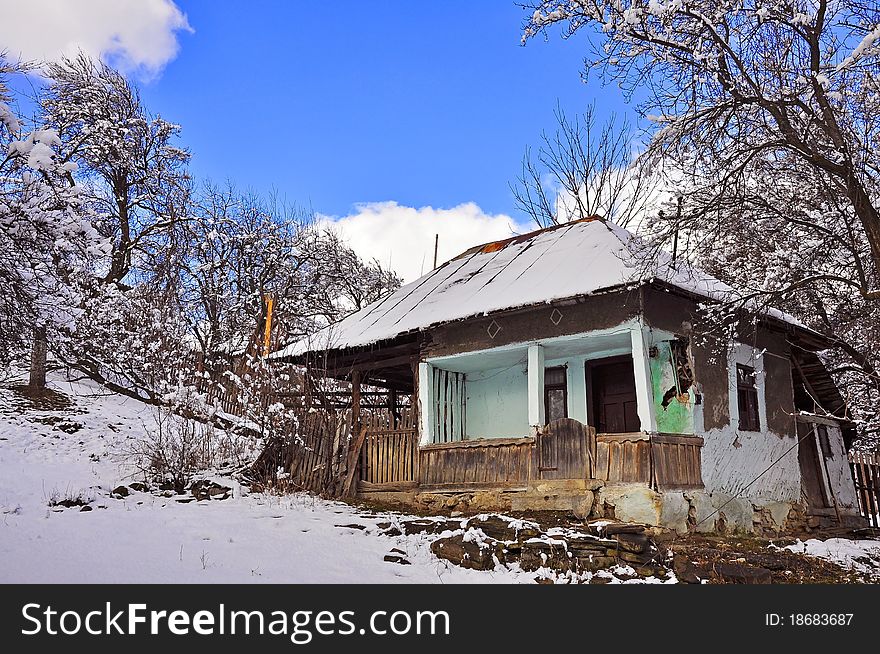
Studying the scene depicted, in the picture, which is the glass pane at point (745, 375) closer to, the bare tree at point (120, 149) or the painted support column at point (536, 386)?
the painted support column at point (536, 386)

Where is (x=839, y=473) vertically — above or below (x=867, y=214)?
below

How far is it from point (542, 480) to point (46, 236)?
7.24m

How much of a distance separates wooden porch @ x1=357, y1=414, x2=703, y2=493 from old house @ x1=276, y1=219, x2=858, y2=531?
0.08 ft

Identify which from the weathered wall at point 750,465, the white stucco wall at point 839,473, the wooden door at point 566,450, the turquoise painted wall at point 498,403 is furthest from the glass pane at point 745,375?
the turquoise painted wall at point 498,403

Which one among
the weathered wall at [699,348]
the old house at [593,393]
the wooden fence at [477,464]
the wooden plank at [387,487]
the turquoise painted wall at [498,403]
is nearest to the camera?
the old house at [593,393]

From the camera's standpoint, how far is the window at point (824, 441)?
14.9m

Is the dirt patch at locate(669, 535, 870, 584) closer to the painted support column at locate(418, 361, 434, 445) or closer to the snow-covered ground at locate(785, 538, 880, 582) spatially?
the snow-covered ground at locate(785, 538, 880, 582)

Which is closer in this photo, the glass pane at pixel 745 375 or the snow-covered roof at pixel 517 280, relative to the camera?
the snow-covered roof at pixel 517 280

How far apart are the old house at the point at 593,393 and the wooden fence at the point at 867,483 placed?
91 cm

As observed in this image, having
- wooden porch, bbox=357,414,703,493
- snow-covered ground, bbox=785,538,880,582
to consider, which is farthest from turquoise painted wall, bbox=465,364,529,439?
snow-covered ground, bbox=785,538,880,582

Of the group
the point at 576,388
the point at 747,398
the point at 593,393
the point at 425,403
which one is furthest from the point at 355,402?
the point at 747,398

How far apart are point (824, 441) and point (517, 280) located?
727 centimetres

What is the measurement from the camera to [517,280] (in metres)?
13.0

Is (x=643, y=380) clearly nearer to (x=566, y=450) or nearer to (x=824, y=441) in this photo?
(x=566, y=450)
